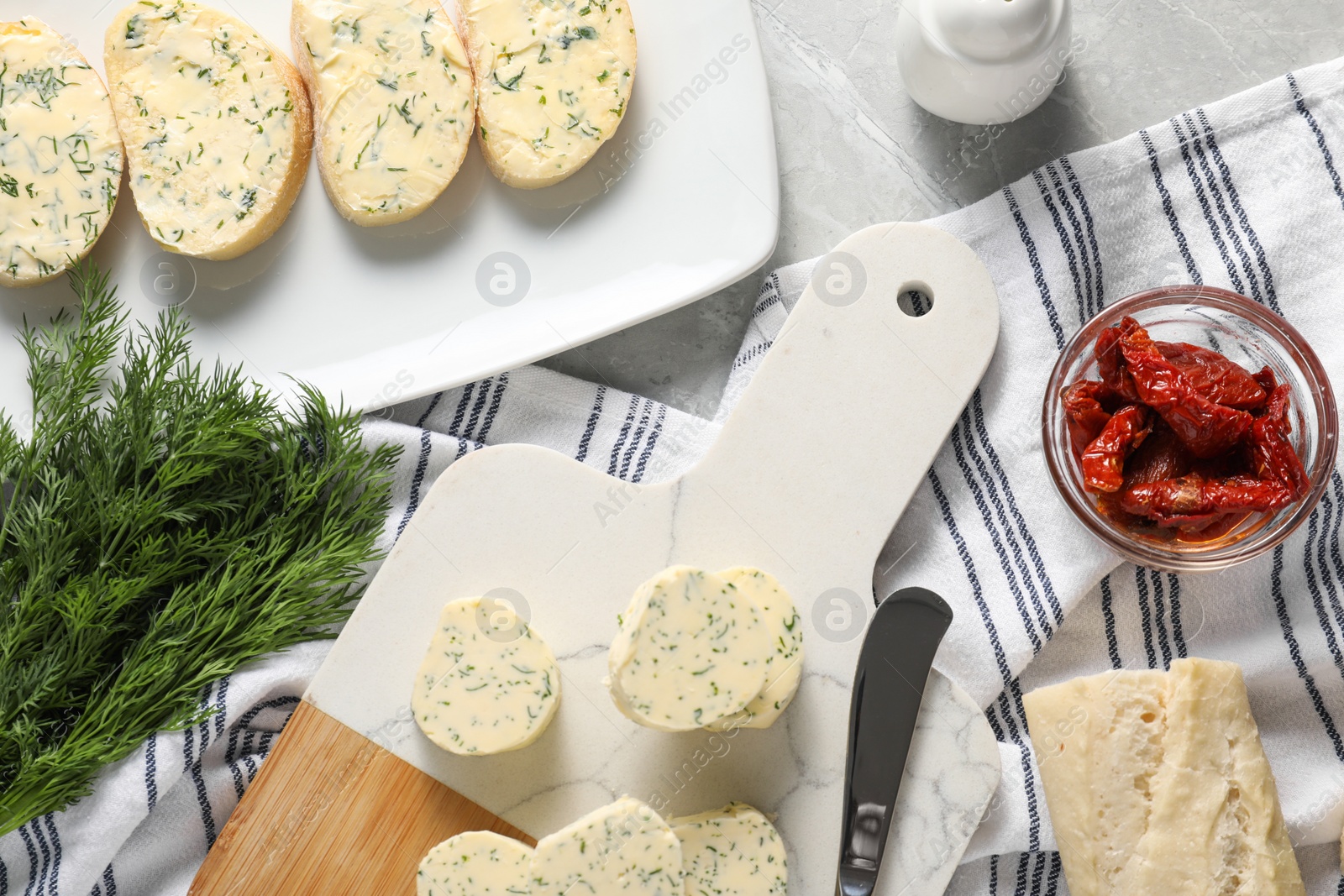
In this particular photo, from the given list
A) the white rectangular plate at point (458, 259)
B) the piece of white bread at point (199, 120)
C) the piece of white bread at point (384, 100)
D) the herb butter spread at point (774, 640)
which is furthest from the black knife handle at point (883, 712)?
the piece of white bread at point (199, 120)

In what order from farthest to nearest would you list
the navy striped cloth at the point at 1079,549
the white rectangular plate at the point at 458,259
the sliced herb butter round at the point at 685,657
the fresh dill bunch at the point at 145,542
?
the white rectangular plate at the point at 458,259 < the navy striped cloth at the point at 1079,549 < the fresh dill bunch at the point at 145,542 < the sliced herb butter round at the point at 685,657

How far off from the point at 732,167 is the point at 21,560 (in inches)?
62.9

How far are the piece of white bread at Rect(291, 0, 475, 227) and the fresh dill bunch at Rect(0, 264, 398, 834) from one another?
1.54 feet

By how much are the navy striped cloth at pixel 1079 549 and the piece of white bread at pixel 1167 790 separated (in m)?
0.15

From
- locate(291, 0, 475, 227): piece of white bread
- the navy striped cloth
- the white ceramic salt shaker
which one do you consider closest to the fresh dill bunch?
the navy striped cloth

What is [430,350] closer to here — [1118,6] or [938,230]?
[938,230]

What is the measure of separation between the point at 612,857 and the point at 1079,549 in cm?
109

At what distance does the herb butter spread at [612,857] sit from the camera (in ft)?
5.67

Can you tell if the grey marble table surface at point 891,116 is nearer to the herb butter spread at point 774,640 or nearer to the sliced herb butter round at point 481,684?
the herb butter spread at point 774,640

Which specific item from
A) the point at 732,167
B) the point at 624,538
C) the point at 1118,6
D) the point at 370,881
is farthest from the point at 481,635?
the point at 1118,6

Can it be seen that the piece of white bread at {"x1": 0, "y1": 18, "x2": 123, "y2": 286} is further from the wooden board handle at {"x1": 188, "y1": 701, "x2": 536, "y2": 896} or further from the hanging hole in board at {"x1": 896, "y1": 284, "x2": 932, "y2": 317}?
the hanging hole in board at {"x1": 896, "y1": 284, "x2": 932, "y2": 317}

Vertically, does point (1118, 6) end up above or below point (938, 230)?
above

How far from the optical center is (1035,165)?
83.7 inches

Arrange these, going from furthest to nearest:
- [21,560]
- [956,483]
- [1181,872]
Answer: [956,483] → [21,560] → [1181,872]
